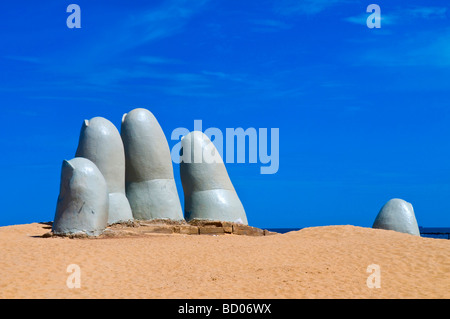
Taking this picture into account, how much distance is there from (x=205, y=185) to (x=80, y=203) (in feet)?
18.0

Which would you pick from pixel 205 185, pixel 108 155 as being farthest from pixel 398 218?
pixel 108 155

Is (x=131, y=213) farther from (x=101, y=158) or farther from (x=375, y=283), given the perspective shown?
(x=375, y=283)

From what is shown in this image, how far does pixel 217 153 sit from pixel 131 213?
3.93 metres

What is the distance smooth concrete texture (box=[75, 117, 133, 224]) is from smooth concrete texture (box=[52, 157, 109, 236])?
7.73 ft

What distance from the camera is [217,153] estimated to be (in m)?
19.4

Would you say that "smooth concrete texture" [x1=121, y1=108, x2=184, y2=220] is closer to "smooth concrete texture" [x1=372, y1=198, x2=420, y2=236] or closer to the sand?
the sand

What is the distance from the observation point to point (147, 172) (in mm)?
18328

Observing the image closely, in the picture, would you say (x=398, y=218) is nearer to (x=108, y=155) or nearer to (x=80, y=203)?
(x=108, y=155)

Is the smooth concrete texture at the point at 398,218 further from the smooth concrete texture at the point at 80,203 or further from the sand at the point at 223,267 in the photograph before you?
the smooth concrete texture at the point at 80,203

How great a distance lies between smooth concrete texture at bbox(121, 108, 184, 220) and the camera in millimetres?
18156

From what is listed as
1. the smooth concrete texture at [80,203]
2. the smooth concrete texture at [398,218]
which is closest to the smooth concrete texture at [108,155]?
the smooth concrete texture at [80,203]

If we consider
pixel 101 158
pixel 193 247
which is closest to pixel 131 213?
pixel 101 158

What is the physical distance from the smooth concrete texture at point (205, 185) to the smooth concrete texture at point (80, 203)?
15.2 feet
